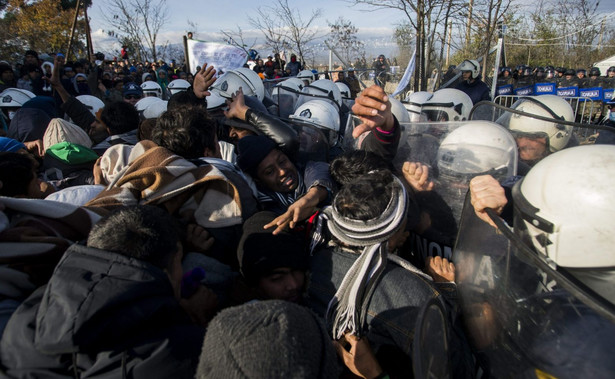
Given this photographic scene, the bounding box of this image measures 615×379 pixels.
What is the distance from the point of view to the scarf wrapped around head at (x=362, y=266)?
146cm

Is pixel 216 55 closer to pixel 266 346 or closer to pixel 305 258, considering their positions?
pixel 305 258

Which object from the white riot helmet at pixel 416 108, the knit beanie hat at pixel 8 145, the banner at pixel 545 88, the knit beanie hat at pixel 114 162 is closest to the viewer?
the knit beanie hat at pixel 114 162

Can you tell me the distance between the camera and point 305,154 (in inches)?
142

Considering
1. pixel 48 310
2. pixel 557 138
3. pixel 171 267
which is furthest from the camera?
pixel 557 138

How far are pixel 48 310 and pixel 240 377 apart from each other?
639mm

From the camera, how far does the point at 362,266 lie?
5.03ft

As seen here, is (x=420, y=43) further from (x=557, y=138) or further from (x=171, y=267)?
(x=171, y=267)

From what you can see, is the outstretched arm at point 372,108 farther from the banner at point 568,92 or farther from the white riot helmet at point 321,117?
the banner at point 568,92

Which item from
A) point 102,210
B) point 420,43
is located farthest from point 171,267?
point 420,43

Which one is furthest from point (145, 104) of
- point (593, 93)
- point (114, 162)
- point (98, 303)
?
point (593, 93)

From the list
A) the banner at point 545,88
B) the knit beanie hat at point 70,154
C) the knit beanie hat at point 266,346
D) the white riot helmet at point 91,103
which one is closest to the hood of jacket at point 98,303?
the knit beanie hat at point 266,346

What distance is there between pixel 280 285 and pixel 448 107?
3.97m

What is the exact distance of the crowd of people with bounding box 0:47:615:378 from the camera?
0.88 m

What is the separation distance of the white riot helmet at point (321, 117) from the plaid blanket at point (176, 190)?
2.49 meters
